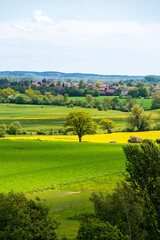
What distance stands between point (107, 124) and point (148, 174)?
280 ft

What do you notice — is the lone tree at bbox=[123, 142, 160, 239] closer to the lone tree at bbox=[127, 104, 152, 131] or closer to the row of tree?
the row of tree

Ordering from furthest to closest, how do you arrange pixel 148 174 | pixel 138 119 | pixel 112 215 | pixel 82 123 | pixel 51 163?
pixel 138 119 → pixel 82 123 → pixel 51 163 → pixel 148 174 → pixel 112 215

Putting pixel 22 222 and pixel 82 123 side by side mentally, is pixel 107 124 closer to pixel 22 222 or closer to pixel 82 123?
pixel 82 123

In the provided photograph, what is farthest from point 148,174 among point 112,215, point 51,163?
point 51,163

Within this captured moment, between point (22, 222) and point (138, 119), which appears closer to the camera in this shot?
point (22, 222)

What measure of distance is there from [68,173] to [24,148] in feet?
66.8

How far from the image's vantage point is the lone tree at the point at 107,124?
105019mm

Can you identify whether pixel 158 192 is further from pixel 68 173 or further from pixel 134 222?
pixel 68 173

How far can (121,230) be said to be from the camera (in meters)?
17.3

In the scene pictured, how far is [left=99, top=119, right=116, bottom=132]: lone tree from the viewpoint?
105019 mm

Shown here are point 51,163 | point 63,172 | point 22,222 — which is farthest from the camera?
point 51,163

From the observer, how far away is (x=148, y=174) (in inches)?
802

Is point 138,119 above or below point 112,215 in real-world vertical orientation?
below

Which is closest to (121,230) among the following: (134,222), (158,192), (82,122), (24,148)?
(134,222)
